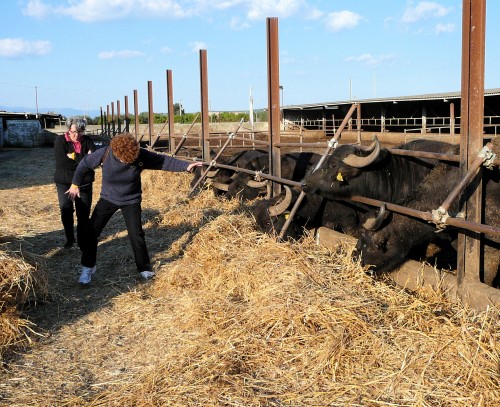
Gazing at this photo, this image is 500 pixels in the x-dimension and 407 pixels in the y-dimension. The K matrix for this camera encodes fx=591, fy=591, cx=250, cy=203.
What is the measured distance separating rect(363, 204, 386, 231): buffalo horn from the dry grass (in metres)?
0.36

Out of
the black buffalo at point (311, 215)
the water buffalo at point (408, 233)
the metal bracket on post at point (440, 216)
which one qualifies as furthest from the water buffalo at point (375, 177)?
the metal bracket on post at point (440, 216)

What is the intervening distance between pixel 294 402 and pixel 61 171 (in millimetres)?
5688

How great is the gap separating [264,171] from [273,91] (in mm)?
2624

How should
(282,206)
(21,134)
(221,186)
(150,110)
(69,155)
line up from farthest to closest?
(21,134) < (150,110) < (221,186) < (69,155) < (282,206)

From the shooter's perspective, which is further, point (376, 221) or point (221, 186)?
point (221, 186)

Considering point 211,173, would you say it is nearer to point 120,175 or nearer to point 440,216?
point 120,175

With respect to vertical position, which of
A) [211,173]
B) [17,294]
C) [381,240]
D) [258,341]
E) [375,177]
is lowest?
[258,341]

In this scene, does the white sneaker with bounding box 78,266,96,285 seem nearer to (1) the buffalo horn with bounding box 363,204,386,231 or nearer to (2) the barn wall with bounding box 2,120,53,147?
(1) the buffalo horn with bounding box 363,204,386,231

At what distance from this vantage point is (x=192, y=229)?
901 centimetres

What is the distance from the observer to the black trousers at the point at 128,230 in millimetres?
6703

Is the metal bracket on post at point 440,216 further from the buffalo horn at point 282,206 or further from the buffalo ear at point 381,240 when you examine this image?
the buffalo horn at point 282,206

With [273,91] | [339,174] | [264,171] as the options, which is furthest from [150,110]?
[339,174]

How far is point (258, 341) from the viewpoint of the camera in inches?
178

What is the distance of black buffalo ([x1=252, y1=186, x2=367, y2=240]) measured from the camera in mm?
7871
